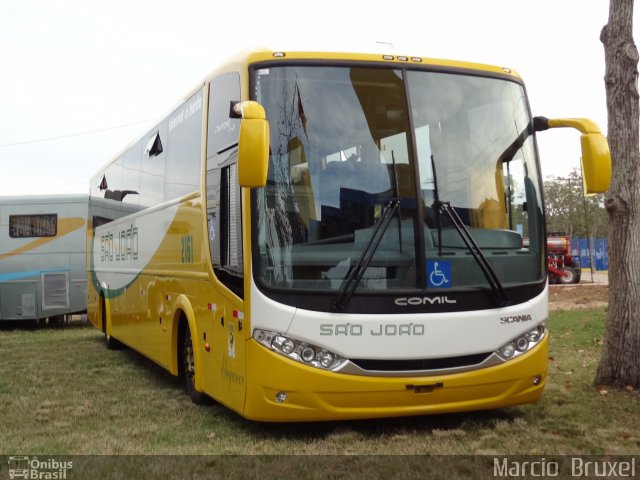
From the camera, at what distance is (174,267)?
897cm

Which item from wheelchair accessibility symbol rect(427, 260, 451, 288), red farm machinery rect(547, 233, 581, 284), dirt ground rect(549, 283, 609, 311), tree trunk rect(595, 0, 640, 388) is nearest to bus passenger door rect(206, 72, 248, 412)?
wheelchair accessibility symbol rect(427, 260, 451, 288)

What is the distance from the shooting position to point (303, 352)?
21.0 ft

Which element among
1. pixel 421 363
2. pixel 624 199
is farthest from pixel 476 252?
pixel 624 199

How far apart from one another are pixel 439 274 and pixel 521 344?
100 cm

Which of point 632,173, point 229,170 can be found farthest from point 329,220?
point 632,173

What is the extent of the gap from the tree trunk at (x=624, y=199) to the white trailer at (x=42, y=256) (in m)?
14.7

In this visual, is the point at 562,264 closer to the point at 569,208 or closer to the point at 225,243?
the point at 569,208

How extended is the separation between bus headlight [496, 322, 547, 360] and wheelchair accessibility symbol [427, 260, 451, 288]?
756 mm

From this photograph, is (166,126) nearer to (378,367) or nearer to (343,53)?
(343,53)

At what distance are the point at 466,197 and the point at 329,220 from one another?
118cm

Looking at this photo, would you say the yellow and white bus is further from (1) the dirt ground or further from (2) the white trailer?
(1) the dirt ground

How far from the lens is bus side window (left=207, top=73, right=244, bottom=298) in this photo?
6.82m

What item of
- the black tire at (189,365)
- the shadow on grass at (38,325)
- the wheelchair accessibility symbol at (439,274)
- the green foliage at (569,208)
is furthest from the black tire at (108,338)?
the green foliage at (569,208)

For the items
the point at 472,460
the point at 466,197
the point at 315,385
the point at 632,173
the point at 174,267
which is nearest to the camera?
the point at 472,460
